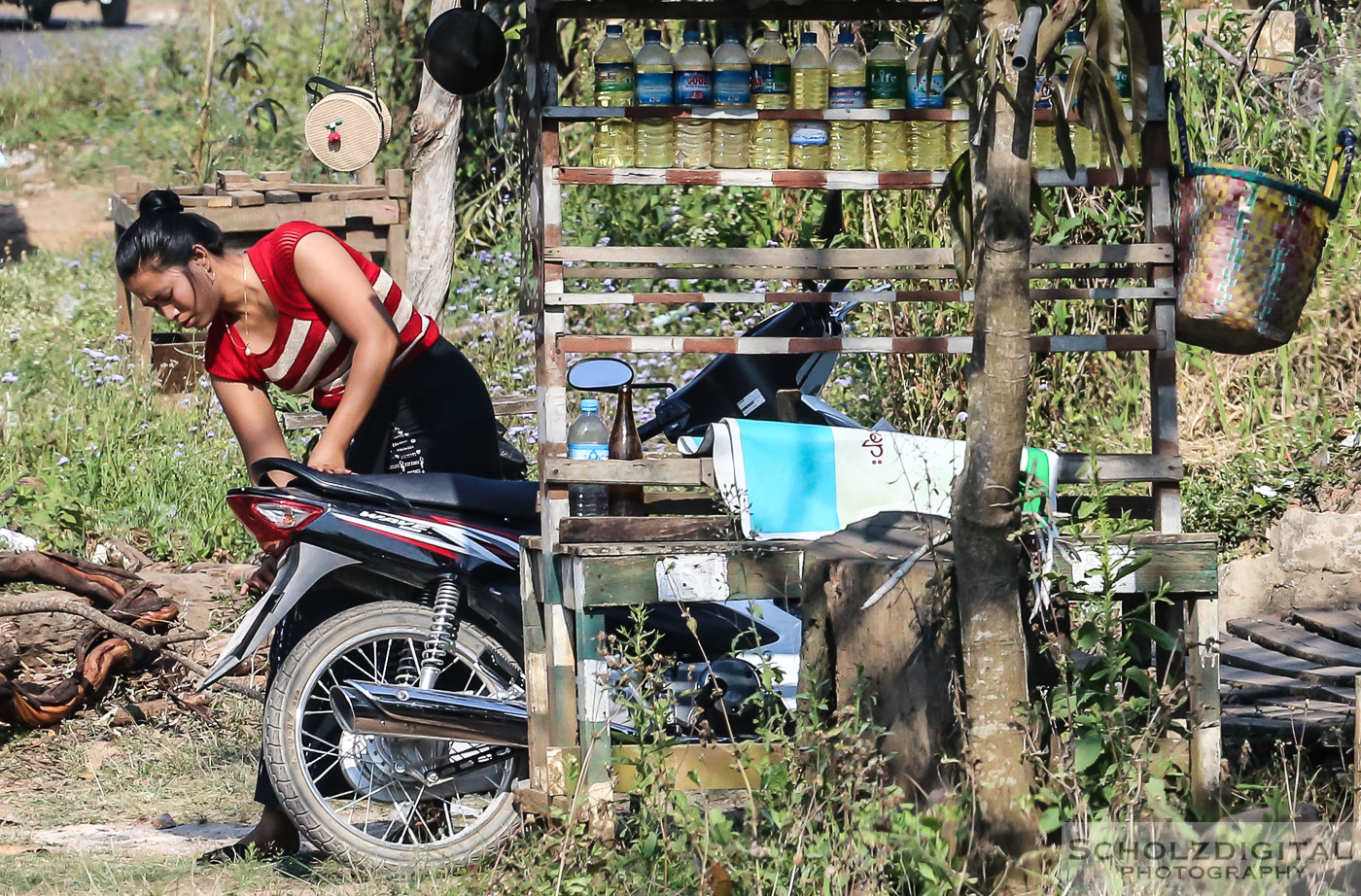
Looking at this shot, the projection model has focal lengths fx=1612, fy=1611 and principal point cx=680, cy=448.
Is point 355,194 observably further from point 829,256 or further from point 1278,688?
point 1278,688

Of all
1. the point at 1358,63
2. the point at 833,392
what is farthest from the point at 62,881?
the point at 1358,63

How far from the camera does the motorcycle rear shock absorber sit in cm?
427

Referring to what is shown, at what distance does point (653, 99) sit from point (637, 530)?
111 centimetres

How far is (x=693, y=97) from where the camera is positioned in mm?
4145

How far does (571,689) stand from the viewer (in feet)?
13.7

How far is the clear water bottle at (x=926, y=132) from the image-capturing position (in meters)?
4.25

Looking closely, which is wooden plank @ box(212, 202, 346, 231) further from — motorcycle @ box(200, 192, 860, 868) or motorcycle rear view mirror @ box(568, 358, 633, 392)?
motorcycle rear view mirror @ box(568, 358, 633, 392)

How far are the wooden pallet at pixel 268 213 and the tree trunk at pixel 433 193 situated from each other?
1.07 meters

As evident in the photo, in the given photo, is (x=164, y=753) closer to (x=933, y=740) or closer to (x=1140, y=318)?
(x=933, y=740)

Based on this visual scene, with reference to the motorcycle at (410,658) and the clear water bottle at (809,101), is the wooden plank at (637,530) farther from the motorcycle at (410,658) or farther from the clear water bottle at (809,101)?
the clear water bottle at (809,101)

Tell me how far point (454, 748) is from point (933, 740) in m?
1.46

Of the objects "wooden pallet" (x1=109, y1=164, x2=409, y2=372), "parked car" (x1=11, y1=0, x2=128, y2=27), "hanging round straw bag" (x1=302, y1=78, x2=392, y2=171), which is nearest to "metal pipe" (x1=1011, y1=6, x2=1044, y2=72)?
"hanging round straw bag" (x1=302, y1=78, x2=392, y2=171)

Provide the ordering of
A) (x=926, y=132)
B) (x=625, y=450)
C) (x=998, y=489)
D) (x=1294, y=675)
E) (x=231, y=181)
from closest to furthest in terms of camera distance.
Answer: (x=998, y=489) < (x=926, y=132) < (x=625, y=450) < (x=1294, y=675) < (x=231, y=181)

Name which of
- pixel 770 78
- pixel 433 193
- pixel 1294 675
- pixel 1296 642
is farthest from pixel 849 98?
pixel 433 193
